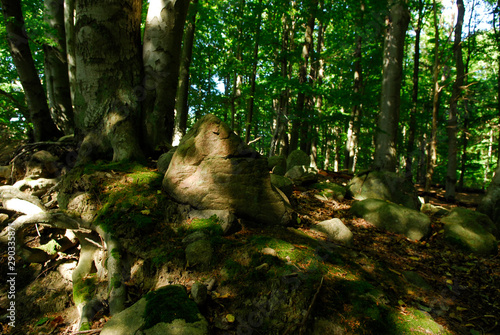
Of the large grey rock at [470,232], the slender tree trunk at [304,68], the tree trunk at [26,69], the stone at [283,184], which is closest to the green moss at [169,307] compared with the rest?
the stone at [283,184]

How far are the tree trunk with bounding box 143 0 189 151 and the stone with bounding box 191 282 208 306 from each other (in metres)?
2.69

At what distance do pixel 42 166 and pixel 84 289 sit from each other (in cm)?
292

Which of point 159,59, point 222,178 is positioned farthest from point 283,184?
point 159,59

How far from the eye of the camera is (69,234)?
285 cm

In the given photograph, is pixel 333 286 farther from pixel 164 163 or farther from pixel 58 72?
pixel 58 72

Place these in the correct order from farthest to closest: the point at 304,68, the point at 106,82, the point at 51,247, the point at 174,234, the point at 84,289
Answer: the point at 304,68 < the point at 106,82 < the point at 51,247 < the point at 174,234 < the point at 84,289

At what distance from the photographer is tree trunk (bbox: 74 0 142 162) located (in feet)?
11.2

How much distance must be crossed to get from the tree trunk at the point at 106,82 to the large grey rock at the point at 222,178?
1042 millimetres

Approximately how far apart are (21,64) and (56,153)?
2.15 metres

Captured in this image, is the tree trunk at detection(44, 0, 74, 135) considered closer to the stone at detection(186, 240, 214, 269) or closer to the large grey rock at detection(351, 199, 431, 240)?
the stone at detection(186, 240, 214, 269)

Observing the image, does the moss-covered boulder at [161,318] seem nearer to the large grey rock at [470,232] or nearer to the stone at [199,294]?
the stone at [199,294]

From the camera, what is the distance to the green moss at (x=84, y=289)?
7.15ft

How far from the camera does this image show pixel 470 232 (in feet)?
12.5

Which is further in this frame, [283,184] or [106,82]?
[283,184]
